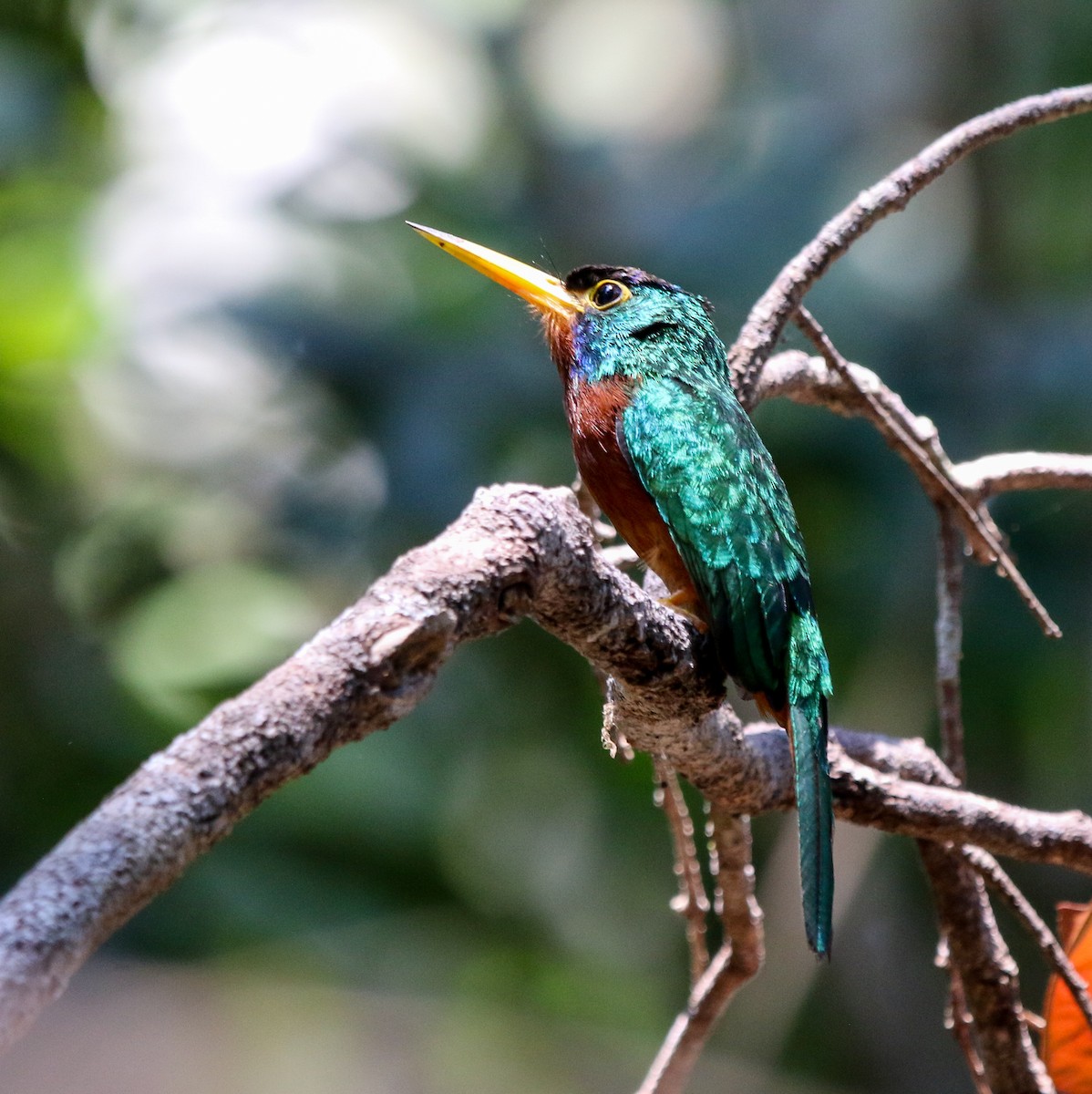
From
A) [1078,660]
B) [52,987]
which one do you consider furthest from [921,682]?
[52,987]

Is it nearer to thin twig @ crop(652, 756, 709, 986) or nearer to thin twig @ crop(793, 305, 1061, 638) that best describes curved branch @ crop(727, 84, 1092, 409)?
thin twig @ crop(793, 305, 1061, 638)

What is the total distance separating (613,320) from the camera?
222cm

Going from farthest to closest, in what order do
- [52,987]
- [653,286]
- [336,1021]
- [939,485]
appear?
[336,1021] → [653,286] → [939,485] → [52,987]

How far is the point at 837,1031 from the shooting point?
437cm

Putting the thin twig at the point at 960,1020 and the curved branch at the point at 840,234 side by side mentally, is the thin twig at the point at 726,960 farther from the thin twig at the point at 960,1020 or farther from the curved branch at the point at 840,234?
the curved branch at the point at 840,234

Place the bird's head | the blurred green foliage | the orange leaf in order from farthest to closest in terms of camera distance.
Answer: the blurred green foliage < the bird's head < the orange leaf

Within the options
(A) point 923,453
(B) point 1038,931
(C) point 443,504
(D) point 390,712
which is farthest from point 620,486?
(C) point 443,504

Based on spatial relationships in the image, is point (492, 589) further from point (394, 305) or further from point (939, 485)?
point (394, 305)

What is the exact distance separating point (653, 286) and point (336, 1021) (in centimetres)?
243

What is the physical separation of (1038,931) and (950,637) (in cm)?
41

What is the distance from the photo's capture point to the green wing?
164cm

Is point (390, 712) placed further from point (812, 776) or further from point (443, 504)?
point (443, 504)

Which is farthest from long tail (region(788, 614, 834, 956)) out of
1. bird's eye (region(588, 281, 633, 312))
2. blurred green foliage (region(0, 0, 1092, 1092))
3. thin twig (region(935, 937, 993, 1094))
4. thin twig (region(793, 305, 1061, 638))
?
blurred green foliage (region(0, 0, 1092, 1092))

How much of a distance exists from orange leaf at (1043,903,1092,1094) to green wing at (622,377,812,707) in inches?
21.8
